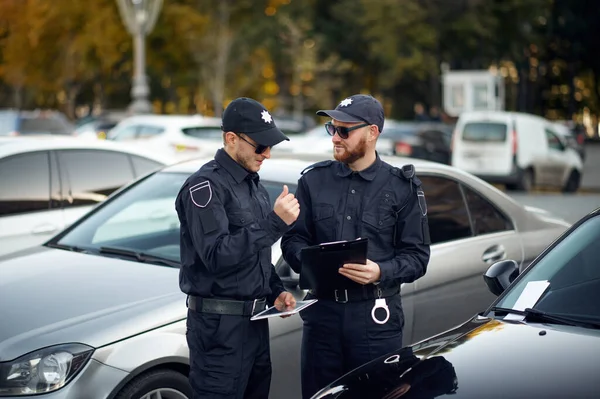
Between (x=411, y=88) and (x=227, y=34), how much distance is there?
663 inches

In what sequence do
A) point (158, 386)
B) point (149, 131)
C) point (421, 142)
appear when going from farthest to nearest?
1. point (421, 142)
2. point (149, 131)
3. point (158, 386)

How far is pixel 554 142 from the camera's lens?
2077 centimetres

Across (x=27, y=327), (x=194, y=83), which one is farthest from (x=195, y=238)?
(x=194, y=83)

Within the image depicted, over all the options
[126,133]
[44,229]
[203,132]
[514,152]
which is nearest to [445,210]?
[44,229]

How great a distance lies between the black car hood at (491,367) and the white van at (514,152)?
16.8 m

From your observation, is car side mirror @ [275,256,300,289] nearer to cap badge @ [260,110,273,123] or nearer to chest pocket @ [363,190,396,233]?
chest pocket @ [363,190,396,233]

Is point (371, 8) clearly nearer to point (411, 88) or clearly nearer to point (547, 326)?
point (411, 88)

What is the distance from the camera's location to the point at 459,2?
41406 millimetres

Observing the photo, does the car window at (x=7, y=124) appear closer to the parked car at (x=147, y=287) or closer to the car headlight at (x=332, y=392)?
the parked car at (x=147, y=287)

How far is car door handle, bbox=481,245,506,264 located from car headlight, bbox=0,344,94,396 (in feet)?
8.81

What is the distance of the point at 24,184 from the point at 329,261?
400 centimetres

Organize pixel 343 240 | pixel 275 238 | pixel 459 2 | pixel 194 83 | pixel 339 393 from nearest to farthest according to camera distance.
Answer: pixel 339 393 < pixel 275 238 < pixel 343 240 < pixel 459 2 < pixel 194 83

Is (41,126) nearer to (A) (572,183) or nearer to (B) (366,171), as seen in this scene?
(A) (572,183)

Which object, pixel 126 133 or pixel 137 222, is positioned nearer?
pixel 137 222
